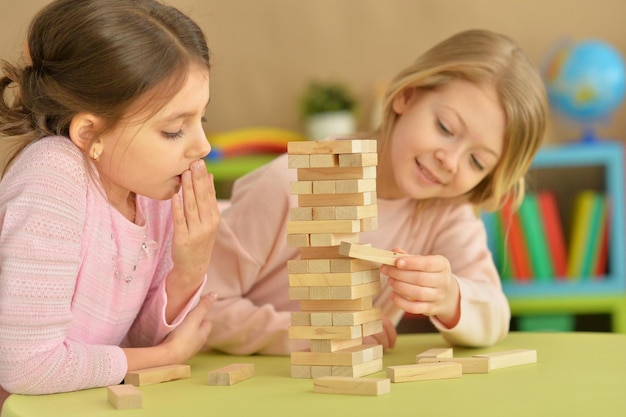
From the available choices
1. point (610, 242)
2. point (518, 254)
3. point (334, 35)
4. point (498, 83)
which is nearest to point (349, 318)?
point (498, 83)

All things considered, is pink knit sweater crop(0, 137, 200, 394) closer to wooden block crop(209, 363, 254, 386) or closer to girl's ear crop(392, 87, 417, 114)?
wooden block crop(209, 363, 254, 386)

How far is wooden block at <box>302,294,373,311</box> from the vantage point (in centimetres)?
131

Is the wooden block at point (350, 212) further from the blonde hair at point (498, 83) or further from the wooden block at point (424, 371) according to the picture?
the blonde hair at point (498, 83)

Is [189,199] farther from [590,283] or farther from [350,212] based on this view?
[590,283]

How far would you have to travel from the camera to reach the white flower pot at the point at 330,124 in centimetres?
343

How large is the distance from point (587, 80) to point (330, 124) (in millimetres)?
921

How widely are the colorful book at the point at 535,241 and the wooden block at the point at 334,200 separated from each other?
2.06m

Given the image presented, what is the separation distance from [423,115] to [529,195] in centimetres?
171

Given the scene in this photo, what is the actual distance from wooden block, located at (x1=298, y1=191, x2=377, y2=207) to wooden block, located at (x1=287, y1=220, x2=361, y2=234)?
3 centimetres

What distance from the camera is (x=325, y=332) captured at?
1.31m

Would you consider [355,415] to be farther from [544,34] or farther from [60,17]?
[544,34]

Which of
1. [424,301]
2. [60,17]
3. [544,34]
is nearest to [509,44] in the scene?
[424,301]

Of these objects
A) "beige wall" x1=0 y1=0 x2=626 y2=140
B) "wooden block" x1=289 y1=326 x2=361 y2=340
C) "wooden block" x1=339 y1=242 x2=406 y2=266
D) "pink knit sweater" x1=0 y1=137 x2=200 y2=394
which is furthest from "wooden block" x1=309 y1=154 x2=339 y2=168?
"beige wall" x1=0 y1=0 x2=626 y2=140

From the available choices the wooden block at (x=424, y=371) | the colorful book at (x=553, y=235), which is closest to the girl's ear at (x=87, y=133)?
the wooden block at (x=424, y=371)
